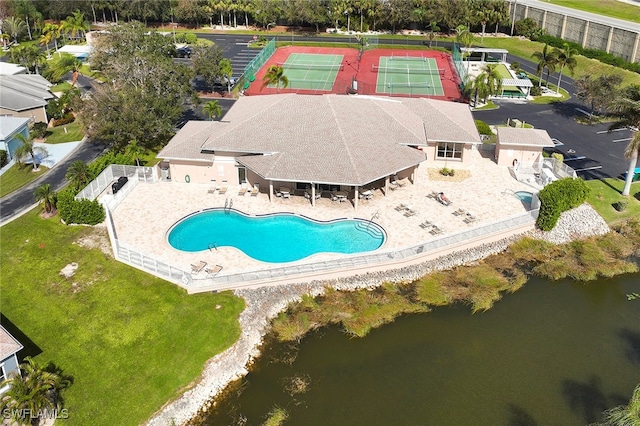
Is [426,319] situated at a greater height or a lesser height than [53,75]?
lesser

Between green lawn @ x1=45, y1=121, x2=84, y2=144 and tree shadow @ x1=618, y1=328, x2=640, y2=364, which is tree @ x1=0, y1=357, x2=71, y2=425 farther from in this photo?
green lawn @ x1=45, y1=121, x2=84, y2=144

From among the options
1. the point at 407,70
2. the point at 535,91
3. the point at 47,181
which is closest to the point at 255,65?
the point at 407,70

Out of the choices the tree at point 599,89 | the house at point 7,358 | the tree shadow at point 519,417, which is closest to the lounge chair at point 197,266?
the house at point 7,358

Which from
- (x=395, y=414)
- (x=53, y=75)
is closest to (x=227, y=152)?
(x=395, y=414)

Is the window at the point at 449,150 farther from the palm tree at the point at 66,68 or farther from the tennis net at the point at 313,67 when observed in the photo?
the palm tree at the point at 66,68

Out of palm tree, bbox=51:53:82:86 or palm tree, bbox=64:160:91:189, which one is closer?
palm tree, bbox=64:160:91:189

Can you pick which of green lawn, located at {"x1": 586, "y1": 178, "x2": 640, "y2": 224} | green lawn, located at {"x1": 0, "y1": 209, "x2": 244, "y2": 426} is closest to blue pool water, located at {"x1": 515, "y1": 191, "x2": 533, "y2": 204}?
green lawn, located at {"x1": 586, "y1": 178, "x2": 640, "y2": 224}

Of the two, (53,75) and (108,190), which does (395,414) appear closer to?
(108,190)

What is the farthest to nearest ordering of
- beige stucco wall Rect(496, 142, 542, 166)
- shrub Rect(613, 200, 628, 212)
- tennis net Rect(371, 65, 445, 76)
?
tennis net Rect(371, 65, 445, 76) → beige stucco wall Rect(496, 142, 542, 166) → shrub Rect(613, 200, 628, 212)

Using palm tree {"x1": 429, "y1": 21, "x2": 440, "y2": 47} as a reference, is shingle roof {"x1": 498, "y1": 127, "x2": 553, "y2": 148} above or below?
below
